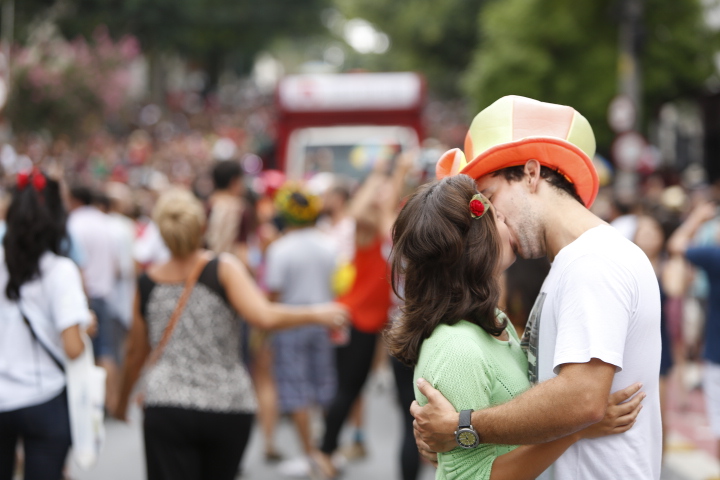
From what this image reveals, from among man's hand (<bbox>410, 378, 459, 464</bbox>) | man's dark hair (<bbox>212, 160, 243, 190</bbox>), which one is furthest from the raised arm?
man's hand (<bbox>410, 378, 459, 464</bbox>)

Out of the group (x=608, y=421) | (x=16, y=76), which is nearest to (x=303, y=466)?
(x=608, y=421)

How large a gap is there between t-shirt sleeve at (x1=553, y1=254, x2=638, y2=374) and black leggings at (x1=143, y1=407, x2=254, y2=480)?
2093mm

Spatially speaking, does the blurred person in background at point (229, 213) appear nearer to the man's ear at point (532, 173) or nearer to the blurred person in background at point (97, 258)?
the blurred person in background at point (97, 258)

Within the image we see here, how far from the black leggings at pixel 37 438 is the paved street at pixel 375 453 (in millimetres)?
2515

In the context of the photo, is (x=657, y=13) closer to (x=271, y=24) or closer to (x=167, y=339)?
(x=167, y=339)

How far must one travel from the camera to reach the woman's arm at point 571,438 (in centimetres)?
238

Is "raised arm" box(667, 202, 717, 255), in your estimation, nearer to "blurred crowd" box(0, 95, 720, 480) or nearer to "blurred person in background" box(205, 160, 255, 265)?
"blurred crowd" box(0, 95, 720, 480)

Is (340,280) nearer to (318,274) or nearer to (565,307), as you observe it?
(318,274)

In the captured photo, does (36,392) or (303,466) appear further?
(303,466)

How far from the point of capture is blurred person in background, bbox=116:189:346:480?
4.02m

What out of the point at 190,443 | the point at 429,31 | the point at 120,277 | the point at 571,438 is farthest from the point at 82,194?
the point at 429,31

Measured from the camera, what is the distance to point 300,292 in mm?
7066

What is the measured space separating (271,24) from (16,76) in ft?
84.6

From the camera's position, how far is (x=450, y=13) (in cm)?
3450
